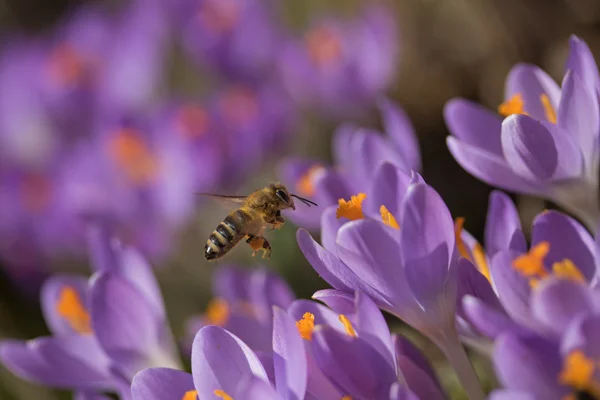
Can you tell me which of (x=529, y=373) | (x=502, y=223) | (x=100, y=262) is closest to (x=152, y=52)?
(x=100, y=262)

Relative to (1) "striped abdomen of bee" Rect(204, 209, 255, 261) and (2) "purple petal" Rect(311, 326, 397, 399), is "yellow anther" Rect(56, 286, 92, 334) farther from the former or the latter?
(2) "purple petal" Rect(311, 326, 397, 399)

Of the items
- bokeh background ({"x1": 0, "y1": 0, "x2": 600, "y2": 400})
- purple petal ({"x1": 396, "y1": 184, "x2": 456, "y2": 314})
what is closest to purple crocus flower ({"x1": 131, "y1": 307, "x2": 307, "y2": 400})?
purple petal ({"x1": 396, "y1": 184, "x2": 456, "y2": 314})

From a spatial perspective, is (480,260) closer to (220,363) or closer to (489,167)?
(489,167)

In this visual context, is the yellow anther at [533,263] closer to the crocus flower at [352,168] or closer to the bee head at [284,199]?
the crocus flower at [352,168]

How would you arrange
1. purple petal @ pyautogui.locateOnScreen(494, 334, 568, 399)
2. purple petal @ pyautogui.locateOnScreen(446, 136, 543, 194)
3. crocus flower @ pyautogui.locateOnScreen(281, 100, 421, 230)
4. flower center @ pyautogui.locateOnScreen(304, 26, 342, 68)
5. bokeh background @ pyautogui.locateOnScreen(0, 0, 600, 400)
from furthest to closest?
flower center @ pyautogui.locateOnScreen(304, 26, 342, 68) < bokeh background @ pyautogui.locateOnScreen(0, 0, 600, 400) < crocus flower @ pyautogui.locateOnScreen(281, 100, 421, 230) < purple petal @ pyautogui.locateOnScreen(446, 136, 543, 194) < purple petal @ pyautogui.locateOnScreen(494, 334, 568, 399)

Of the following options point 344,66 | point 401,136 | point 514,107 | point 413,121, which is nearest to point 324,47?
point 344,66

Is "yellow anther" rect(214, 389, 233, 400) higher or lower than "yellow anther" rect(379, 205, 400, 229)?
lower

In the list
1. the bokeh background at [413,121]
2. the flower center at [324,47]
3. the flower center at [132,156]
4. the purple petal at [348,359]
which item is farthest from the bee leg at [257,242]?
the flower center at [324,47]

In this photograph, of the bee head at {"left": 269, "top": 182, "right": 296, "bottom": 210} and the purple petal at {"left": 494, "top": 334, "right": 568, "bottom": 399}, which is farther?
the bee head at {"left": 269, "top": 182, "right": 296, "bottom": 210}
